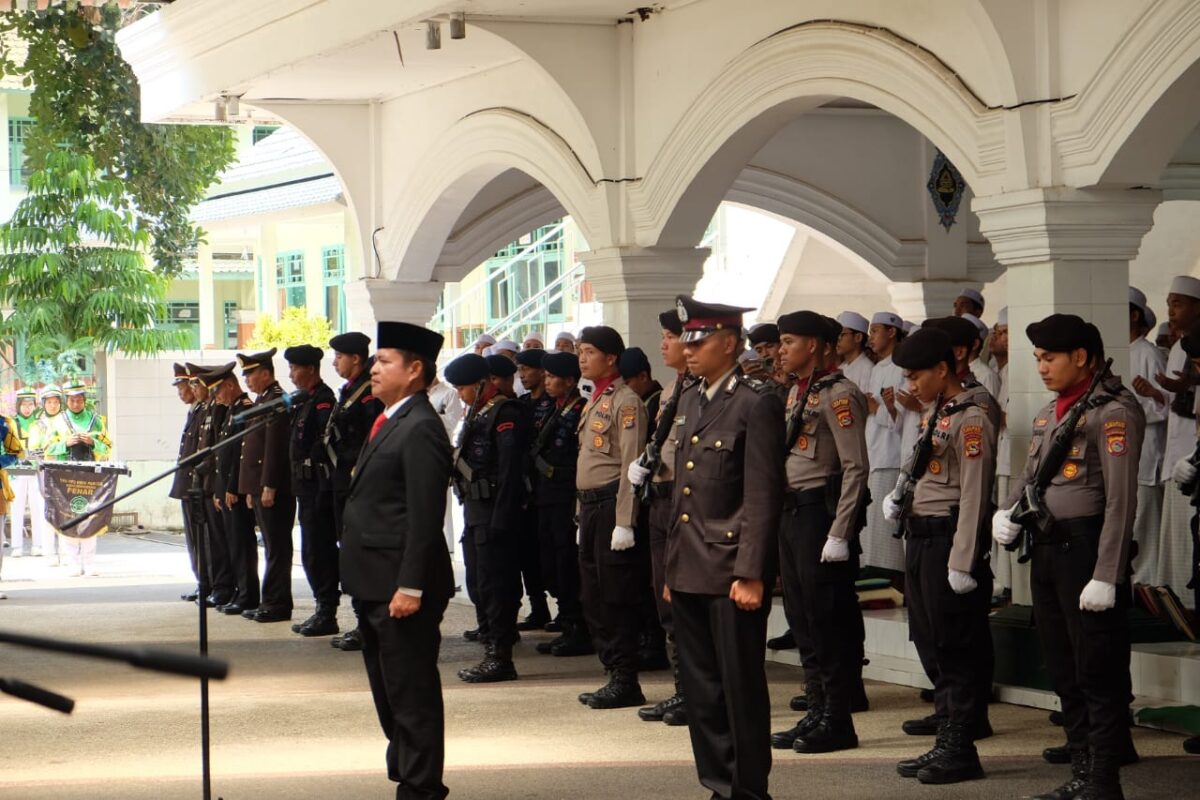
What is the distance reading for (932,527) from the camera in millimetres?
7043

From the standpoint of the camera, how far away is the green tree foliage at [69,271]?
2442 centimetres

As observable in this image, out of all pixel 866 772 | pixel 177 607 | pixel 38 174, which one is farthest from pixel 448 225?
pixel 38 174

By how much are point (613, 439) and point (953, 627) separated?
2.30m

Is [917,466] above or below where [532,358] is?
below

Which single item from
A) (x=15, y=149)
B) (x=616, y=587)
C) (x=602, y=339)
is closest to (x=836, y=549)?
(x=616, y=587)

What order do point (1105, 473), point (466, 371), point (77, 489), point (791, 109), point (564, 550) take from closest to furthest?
1. point (1105, 473)
2. point (791, 109)
3. point (466, 371)
4. point (564, 550)
5. point (77, 489)

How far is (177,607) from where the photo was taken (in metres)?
13.3

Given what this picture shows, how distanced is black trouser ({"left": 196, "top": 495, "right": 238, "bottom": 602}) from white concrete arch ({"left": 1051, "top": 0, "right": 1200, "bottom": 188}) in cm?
734

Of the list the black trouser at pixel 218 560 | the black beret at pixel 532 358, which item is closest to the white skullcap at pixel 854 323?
the black beret at pixel 532 358

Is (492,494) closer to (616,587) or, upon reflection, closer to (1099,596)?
(616,587)

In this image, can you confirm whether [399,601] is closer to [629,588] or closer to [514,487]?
[629,588]

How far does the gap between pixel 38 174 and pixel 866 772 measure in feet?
65.6

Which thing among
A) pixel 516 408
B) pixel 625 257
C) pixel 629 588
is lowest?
pixel 629 588

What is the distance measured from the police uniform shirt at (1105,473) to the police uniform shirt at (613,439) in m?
2.38
